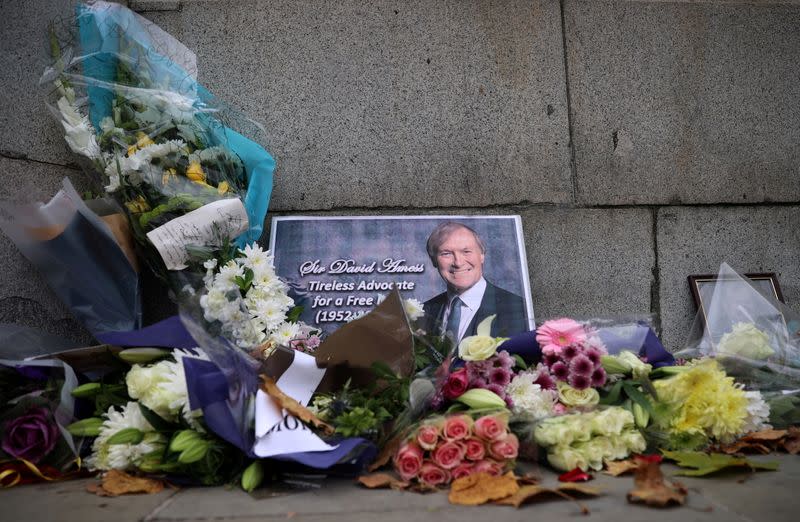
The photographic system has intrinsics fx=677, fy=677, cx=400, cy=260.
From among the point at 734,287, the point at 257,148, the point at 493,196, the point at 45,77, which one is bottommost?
the point at 734,287

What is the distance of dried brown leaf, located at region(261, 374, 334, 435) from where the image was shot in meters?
1.81

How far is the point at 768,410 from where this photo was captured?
2.22m

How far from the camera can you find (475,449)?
5.87 feet

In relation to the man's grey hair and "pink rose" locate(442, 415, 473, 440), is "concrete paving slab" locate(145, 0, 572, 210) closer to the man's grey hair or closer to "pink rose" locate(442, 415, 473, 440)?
the man's grey hair

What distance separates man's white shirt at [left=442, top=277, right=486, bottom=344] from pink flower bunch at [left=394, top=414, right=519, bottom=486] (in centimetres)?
113

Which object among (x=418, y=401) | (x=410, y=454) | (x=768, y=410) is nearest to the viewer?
(x=410, y=454)

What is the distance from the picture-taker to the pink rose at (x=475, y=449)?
1.78 m

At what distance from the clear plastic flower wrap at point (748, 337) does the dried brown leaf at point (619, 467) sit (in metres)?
0.71

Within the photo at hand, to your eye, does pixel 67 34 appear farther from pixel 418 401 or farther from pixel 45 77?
pixel 418 401

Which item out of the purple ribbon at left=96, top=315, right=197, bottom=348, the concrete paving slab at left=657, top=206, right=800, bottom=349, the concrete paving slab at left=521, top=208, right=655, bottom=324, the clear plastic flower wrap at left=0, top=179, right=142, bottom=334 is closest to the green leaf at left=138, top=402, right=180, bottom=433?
the purple ribbon at left=96, top=315, right=197, bottom=348

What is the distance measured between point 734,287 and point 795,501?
1398 mm

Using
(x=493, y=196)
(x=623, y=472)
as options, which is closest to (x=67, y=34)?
(x=493, y=196)

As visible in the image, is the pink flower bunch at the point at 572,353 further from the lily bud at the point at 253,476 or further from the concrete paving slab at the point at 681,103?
the concrete paving slab at the point at 681,103

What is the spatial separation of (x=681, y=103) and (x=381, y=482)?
2.63 m
